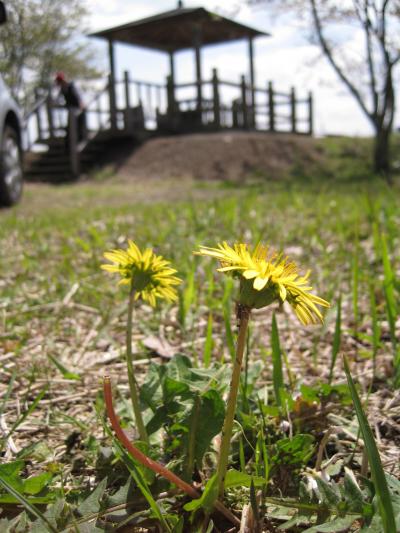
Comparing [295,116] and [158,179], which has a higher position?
[295,116]

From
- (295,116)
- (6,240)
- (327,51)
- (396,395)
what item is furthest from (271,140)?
(396,395)

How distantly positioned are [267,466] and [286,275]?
0.37 metres

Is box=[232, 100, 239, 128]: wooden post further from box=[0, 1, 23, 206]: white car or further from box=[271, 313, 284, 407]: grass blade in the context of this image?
box=[271, 313, 284, 407]: grass blade

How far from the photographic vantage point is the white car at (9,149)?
20.4 feet

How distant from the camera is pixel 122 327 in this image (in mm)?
2064

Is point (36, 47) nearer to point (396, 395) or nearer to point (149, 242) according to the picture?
point (149, 242)

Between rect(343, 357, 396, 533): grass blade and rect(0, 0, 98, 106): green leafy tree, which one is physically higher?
rect(0, 0, 98, 106): green leafy tree

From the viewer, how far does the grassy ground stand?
44.1 inches

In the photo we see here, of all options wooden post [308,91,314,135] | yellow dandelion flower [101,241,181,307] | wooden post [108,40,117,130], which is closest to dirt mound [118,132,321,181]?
wooden post [108,40,117,130]

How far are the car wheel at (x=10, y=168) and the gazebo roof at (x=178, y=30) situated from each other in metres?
8.75

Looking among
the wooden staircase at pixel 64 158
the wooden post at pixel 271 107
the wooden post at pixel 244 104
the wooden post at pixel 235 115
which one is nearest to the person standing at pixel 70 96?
the wooden staircase at pixel 64 158

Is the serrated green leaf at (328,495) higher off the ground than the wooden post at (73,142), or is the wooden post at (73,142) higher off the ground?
the wooden post at (73,142)

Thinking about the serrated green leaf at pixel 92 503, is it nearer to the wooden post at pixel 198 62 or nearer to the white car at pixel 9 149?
the white car at pixel 9 149

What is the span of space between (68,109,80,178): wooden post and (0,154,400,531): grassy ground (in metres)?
10.1
